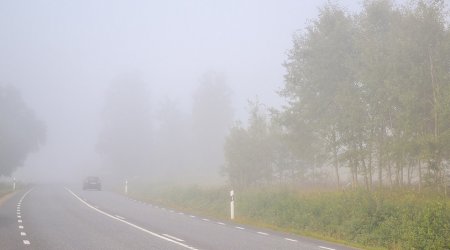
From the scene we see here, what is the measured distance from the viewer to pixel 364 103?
74.2 feet

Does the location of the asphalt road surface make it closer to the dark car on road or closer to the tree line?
the tree line

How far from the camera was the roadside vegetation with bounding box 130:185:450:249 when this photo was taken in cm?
1266

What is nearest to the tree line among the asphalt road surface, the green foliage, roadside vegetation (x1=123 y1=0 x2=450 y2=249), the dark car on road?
roadside vegetation (x1=123 y1=0 x2=450 y2=249)

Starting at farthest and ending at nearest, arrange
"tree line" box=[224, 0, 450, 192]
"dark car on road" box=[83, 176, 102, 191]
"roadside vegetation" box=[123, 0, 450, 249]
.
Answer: "dark car on road" box=[83, 176, 102, 191] < "tree line" box=[224, 0, 450, 192] < "roadside vegetation" box=[123, 0, 450, 249]

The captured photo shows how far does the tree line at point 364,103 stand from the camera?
19.0 m

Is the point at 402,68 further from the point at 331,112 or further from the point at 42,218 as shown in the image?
the point at 42,218

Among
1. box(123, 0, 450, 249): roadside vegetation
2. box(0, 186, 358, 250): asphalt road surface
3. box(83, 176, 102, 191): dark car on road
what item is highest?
box(123, 0, 450, 249): roadside vegetation

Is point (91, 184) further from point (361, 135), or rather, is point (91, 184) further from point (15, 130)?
point (361, 135)

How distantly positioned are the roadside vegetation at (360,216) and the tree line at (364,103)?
9.02 ft

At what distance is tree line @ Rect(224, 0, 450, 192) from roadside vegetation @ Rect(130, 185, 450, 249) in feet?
9.02

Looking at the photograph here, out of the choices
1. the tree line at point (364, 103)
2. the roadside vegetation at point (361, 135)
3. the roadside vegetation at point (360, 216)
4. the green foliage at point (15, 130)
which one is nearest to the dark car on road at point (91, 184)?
the green foliage at point (15, 130)

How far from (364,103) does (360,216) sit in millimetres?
8614

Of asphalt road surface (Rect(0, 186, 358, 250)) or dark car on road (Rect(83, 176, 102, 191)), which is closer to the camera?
asphalt road surface (Rect(0, 186, 358, 250))

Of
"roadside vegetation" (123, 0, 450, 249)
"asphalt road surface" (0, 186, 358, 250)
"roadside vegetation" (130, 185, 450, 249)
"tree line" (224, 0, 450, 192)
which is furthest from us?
"tree line" (224, 0, 450, 192)
